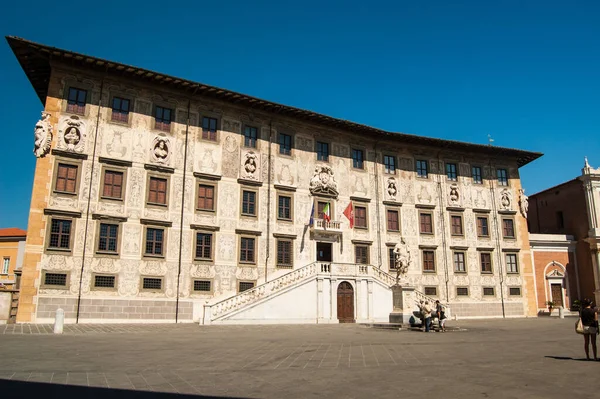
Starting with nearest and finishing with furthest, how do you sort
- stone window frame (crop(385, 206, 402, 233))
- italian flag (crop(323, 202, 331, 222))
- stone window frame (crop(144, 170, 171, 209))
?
1. stone window frame (crop(144, 170, 171, 209))
2. italian flag (crop(323, 202, 331, 222))
3. stone window frame (crop(385, 206, 402, 233))

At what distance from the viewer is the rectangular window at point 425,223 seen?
35188 mm

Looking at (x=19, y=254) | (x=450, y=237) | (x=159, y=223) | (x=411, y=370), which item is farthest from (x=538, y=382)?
(x=19, y=254)

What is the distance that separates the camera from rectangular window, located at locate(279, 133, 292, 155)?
31438mm

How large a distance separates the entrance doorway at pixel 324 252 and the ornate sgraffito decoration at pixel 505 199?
15851 mm

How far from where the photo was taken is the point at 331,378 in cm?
877

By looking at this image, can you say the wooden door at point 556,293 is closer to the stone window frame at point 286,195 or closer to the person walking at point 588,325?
the stone window frame at point 286,195

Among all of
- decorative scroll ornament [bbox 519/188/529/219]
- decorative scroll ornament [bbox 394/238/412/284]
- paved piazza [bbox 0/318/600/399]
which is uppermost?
decorative scroll ornament [bbox 519/188/529/219]

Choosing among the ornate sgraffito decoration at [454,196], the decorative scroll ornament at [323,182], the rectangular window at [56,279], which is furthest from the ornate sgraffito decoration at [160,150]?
the ornate sgraffito decoration at [454,196]

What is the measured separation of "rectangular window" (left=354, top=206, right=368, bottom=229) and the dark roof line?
5799 mm

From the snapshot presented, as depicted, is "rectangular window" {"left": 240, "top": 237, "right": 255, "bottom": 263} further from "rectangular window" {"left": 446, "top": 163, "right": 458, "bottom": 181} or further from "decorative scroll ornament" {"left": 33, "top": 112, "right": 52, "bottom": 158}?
"rectangular window" {"left": 446, "top": 163, "right": 458, "bottom": 181}

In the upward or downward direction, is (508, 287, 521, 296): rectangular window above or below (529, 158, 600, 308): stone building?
below

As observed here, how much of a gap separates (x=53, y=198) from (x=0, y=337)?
33.8 ft

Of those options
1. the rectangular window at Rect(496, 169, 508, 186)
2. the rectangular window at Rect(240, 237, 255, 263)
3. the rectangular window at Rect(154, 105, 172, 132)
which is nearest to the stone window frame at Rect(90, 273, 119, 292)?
the rectangular window at Rect(240, 237, 255, 263)

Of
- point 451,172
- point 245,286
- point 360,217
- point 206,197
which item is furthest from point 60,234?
point 451,172
